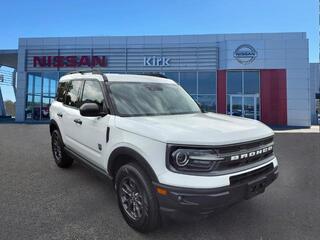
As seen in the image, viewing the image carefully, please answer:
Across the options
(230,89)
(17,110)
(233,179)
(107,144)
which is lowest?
(233,179)

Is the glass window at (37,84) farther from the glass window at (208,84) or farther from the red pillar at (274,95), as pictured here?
the red pillar at (274,95)

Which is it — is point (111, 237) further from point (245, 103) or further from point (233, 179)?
point (245, 103)

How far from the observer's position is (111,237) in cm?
298

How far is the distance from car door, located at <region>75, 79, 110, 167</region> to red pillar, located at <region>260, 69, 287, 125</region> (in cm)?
1978

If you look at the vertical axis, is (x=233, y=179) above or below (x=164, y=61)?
below

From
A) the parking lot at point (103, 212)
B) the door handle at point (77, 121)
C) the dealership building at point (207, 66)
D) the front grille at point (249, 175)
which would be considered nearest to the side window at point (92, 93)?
the door handle at point (77, 121)

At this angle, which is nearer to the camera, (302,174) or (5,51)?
(302,174)

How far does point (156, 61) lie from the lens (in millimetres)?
22406

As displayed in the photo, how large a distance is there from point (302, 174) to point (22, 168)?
21.3 ft

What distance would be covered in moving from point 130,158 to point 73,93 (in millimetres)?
2513

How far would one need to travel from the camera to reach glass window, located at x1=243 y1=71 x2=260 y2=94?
21.5 meters

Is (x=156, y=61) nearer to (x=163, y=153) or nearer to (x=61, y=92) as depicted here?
(x=61, y=92)

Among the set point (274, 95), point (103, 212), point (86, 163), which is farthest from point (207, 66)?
point (103, 212)

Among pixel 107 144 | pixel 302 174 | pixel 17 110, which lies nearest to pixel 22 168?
pixel 107 144
